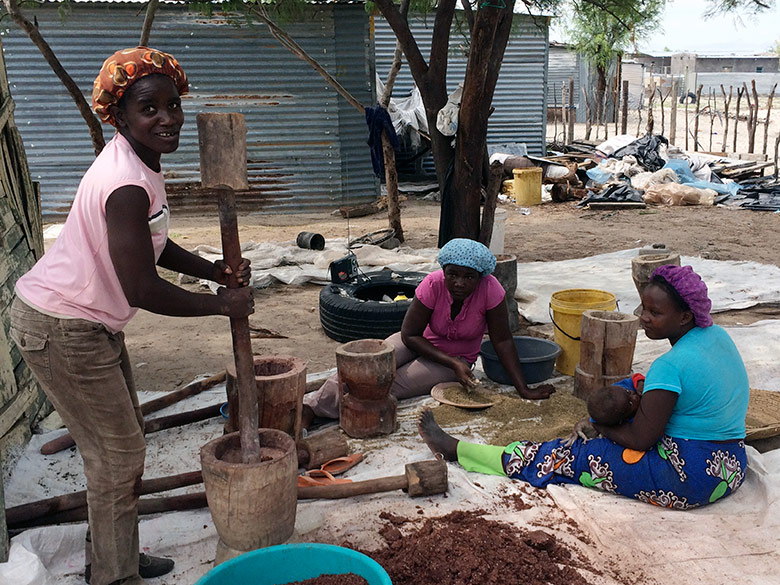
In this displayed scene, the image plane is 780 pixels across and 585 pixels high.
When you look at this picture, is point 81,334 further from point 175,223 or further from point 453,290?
point 175,223

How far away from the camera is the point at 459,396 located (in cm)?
384

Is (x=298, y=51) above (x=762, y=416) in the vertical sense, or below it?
above

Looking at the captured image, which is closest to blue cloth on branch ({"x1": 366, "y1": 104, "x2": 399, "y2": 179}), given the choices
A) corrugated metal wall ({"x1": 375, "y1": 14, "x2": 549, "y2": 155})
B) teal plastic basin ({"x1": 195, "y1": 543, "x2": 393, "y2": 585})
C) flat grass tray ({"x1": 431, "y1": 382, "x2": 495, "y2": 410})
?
flat grass tray ({"x1": 431, "y1": 382, "x2": 495, "y2": 410})

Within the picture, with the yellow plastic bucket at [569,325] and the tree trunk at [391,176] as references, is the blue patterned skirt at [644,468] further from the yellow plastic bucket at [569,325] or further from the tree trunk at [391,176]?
the tree trunk at [391,176]

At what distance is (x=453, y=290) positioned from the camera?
368 centimetres

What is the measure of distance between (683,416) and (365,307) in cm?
256

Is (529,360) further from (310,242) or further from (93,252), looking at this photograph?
(310,242)

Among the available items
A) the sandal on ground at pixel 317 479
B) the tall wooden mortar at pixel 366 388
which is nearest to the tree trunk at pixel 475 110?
the tall wooden mortar at pixel 366 388

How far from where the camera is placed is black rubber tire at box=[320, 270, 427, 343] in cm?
488

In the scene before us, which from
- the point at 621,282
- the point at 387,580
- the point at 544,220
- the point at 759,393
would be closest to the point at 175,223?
the point at 544,220

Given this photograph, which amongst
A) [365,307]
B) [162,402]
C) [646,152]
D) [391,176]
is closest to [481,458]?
[162,402]

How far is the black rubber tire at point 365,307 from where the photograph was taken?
488 centimetres

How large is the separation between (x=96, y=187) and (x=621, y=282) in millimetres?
5445

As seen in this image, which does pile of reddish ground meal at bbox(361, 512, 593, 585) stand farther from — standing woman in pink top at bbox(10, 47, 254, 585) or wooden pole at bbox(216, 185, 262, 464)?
standing woman in pink top at bbox(10, 47, 254, 585)
